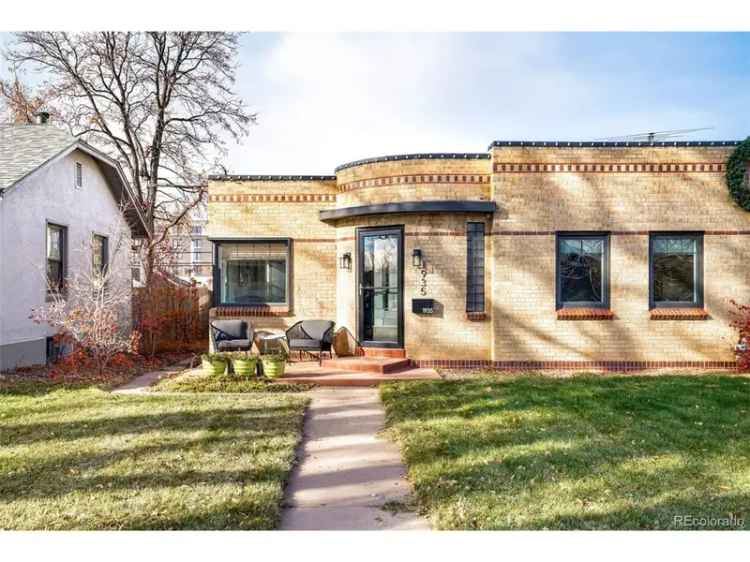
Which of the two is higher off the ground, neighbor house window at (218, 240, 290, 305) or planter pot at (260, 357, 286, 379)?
neighbor house window at (218, 240, 290, 305)

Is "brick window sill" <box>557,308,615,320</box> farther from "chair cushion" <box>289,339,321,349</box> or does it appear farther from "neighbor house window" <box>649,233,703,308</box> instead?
"chair cushion" <box>289,339,321,349</box>

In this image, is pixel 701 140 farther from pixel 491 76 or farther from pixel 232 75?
pixel 232 75

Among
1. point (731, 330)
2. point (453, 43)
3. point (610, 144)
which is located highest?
point (453, 43)

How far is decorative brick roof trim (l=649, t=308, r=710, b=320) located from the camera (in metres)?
9.97

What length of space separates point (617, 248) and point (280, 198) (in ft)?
22.8

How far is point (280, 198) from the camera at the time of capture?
38.0 feet

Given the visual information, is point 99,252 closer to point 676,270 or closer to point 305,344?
point 305,344

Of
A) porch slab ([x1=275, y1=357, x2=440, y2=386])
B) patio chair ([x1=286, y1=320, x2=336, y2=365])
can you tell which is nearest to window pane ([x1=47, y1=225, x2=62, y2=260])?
patio chair ([x1=286, y1=320, x2=336, y2=365])

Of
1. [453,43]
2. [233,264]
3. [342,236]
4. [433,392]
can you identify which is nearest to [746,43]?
[453,43]

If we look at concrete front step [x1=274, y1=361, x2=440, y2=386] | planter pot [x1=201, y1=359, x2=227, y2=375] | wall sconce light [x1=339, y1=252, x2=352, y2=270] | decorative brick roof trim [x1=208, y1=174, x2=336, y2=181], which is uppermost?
decorative brick roof trim [x1=208, y1=174, x2=336, y2=181]

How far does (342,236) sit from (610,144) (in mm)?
5546

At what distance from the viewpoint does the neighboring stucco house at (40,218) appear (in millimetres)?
10344

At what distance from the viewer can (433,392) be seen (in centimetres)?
802

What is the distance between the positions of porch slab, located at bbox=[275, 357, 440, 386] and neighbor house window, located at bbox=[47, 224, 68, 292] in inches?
242
